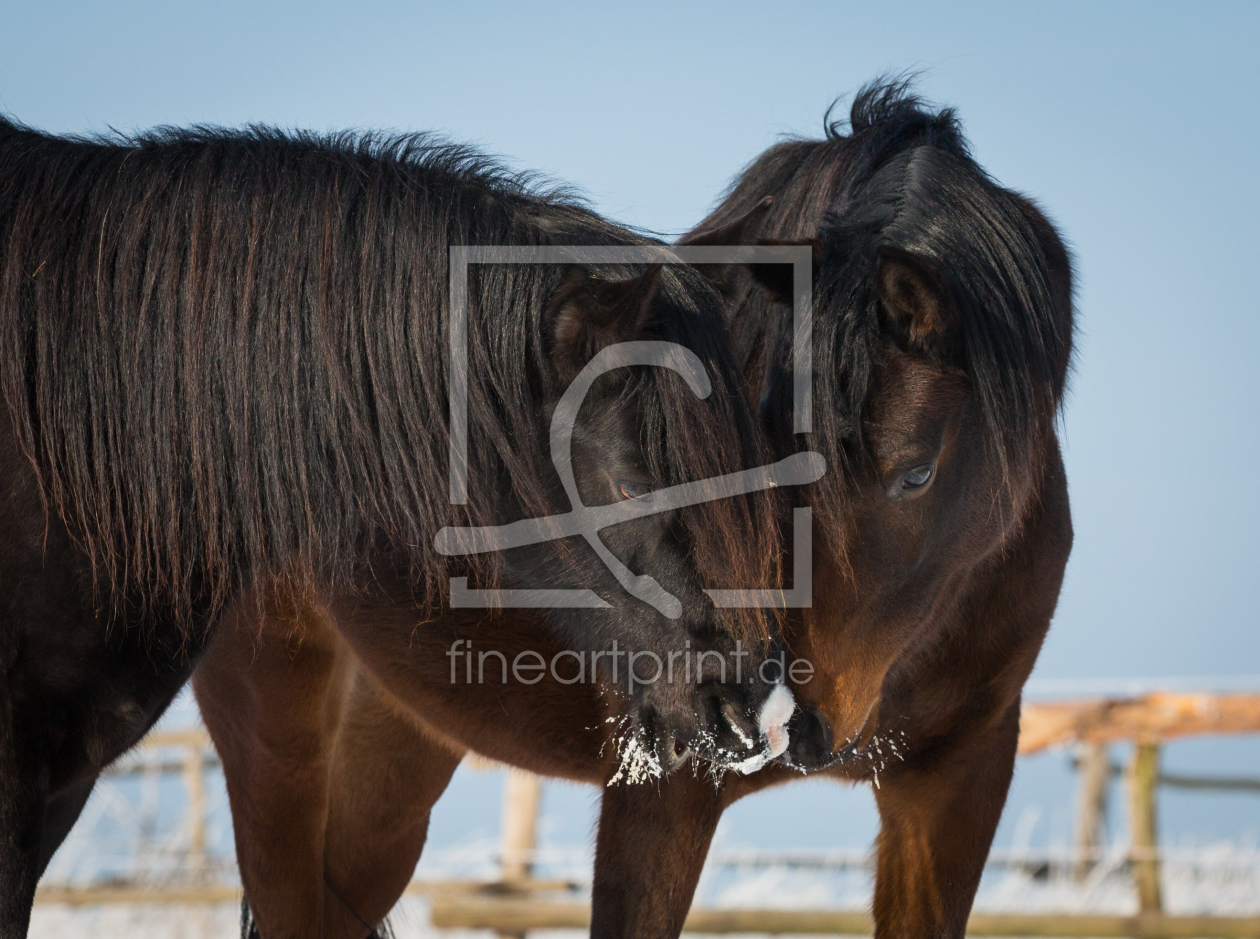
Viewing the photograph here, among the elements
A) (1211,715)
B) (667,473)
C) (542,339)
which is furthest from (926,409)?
(1211,715)

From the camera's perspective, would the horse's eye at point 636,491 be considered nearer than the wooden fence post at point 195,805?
Yes

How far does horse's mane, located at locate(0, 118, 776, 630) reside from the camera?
2312 millimetres

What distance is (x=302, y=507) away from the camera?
7.88ft

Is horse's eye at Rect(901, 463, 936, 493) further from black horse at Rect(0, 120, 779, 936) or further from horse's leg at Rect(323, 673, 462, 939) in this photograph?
horse's leg at Rect(323, 673, 462, 939)

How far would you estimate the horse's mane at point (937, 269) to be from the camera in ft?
8.52

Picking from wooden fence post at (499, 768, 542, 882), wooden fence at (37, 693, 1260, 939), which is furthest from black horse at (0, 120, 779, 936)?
wooden fence post at (499, 768, 542, 882)

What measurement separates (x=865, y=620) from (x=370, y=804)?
229 cm

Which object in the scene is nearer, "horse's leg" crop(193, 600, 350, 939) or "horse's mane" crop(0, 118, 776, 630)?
"horse's mane" crop(0, 118, 776, 630)

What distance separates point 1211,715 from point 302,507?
5.61 metres

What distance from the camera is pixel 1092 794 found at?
7.08 m

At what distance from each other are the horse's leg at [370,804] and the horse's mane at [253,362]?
6.08 feet

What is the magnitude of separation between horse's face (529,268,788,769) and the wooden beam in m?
4.50

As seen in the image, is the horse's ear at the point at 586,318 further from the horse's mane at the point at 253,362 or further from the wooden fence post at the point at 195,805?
the wooden fence post at the point at 195,805

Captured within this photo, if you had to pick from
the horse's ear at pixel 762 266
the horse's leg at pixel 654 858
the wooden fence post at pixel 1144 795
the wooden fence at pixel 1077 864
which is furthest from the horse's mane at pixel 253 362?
the wooden fence post at pixel 1144 795
